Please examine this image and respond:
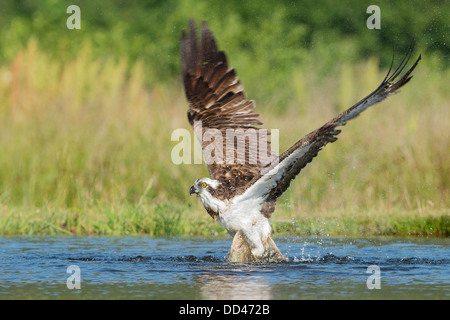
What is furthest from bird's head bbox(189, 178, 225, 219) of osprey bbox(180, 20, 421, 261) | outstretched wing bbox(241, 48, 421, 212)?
outstretched wing bbox(241, 48, 421, 212)

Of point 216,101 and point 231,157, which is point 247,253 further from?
point 216,101

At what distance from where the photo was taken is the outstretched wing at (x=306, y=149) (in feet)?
22.8

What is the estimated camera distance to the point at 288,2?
22.5m

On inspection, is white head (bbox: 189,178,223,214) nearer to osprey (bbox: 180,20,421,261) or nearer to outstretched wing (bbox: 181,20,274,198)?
osprey (bbox: 180,20,421,261)

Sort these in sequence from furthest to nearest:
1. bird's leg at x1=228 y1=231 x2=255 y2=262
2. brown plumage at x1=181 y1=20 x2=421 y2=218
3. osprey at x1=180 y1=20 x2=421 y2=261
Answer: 1. brown plumage at x1=181 y1=20 x2=421 y2=218
2. bird's leg at x1=228 y1=231 x2=255 y2=262
3. osprey at x1=180 y1=20 x2=421 y2=261

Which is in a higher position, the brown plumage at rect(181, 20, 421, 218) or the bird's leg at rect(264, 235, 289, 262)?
the brown plumage at rect(181, 20, 421, 218)

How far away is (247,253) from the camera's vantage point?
8289 millimetres

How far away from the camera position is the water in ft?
21.1

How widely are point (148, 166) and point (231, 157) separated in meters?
2.88

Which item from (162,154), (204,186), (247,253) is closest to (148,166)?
(162,154)

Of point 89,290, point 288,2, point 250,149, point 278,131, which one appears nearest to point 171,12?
point 288,2

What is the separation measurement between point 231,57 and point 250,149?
9.84 m

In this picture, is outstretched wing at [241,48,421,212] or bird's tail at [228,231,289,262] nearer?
outstretched wing at [241,48,421,212]

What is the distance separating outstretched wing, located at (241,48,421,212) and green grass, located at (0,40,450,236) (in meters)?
2.18
